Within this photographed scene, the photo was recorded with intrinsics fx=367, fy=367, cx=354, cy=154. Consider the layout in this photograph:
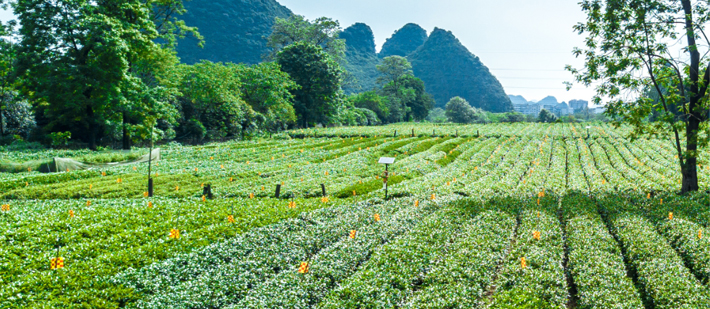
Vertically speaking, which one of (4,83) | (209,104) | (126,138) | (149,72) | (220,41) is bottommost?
(126,138)

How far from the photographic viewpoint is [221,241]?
1277 centimetres

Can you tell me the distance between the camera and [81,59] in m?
34.8

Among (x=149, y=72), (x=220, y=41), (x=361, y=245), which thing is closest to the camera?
(x=361, y=245)

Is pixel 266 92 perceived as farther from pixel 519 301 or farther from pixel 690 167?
pixel 519 301

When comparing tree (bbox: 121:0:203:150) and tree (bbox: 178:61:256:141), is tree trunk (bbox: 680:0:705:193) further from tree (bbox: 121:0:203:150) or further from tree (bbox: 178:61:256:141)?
tree (bbox: 178:61:256:141)

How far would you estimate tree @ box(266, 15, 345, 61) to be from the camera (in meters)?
91.8

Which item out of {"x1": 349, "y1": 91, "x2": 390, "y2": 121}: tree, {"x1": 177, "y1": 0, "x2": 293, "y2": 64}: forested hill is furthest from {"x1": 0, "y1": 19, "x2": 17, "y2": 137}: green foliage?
{"x1": 177, "y1": 0, "x2": 293, "y2": 64}: forested hill

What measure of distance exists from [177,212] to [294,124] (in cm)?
5944

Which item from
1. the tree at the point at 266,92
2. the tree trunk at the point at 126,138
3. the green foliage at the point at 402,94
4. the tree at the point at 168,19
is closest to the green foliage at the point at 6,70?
the tree trunk at the point at 126,138

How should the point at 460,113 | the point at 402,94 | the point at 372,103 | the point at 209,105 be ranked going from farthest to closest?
the point at 460,113 < the point at 402,94 < the point at 372,103 < the point at 209,105

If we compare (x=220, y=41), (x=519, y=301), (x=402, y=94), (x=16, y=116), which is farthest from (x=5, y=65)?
(x=220, y=41)

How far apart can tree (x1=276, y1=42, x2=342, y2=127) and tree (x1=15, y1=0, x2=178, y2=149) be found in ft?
124

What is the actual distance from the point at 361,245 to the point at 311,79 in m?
65.0

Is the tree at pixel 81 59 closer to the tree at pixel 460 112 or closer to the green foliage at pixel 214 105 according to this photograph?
the green foliage at pixel 214 105
